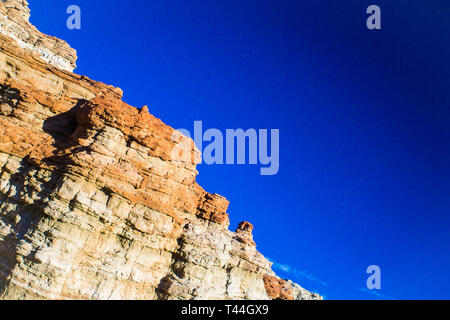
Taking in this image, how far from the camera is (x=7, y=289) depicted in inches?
1006

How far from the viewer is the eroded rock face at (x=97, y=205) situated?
1118 inches

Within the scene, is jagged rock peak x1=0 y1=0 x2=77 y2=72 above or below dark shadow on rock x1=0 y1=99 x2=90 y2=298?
above

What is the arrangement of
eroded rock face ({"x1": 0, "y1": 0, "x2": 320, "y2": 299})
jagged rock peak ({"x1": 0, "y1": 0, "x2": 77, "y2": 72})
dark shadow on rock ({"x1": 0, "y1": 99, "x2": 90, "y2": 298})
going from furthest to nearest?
jagged rock peak ({"x1": 0, "y1": 0, "x2": 77, "y2": 72})
eroded rock face ({"x1": 0, "y1": 0, "x2": 320, "y2": 299})
dark shadow on rock ({"x1": 0, "y1": 99, "x2": 90, "y2": 298})

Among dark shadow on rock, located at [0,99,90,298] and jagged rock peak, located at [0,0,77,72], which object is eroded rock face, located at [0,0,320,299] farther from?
jagged rock peak, located at [0,0,77,72]

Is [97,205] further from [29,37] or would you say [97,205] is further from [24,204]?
[29,37]

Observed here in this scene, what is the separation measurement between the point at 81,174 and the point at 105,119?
7.98 meters

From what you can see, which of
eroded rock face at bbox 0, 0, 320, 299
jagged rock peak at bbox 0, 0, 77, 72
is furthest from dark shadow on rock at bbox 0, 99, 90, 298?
jagged rock peak at bbox 0, 0, 77, 72

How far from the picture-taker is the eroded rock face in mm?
28406

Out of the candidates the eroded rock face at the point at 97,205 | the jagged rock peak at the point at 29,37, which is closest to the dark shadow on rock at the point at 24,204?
the eroded rock face at the point at 97,205

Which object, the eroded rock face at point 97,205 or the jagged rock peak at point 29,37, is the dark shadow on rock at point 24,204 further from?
the jagged rock peak at point 29,37
